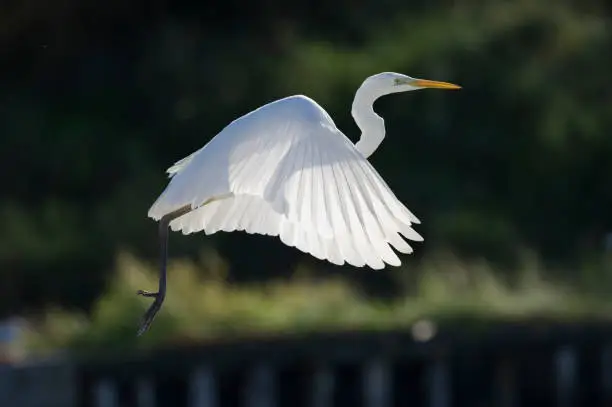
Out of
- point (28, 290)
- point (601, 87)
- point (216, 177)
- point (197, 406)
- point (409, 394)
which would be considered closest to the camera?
point (216, 177)

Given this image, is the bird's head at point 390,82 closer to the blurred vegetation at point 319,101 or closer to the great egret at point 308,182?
the great egret at point 308,182

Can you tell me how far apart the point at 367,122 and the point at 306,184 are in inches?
36.6

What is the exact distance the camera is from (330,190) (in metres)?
5.66

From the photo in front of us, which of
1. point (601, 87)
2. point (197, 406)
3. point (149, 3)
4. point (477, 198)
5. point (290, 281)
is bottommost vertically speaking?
point (197, 406)

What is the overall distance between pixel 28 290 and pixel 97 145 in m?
3.37

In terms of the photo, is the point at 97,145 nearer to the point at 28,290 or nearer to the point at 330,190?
the point at 28,290

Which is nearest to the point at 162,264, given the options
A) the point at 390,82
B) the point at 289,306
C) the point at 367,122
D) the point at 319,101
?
the point at 367,122

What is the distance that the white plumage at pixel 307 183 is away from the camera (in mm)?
5559

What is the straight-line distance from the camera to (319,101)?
648 inches

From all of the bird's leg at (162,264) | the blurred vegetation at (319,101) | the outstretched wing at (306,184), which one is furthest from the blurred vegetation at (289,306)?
the outstretched wing at (306,184)

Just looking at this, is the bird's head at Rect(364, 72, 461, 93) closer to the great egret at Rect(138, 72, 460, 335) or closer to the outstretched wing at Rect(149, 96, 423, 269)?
the great egret at Rect(138, 72, 460, 335)

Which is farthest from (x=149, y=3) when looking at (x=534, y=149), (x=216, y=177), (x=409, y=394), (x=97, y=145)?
(x=216, y=177)

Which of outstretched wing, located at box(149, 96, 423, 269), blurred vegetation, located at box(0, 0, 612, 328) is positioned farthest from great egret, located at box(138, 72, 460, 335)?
blurred vegetation, located at box(0, 0, 612, 328)

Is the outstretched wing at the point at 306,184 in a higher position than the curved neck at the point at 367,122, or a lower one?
lower
